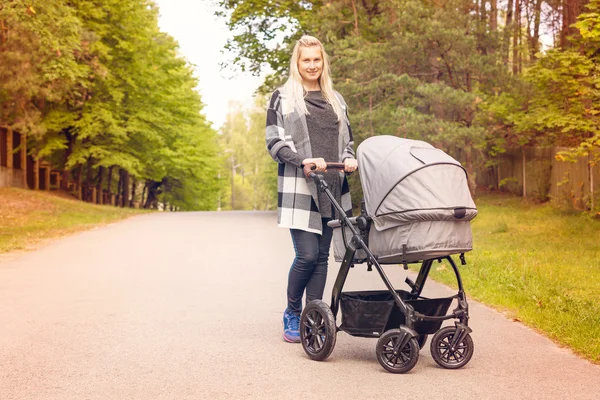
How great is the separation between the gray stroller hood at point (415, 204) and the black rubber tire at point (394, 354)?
485 millimetres

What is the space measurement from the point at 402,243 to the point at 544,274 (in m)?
5.41

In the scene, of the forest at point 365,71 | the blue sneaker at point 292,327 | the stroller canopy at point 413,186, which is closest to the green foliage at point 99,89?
the forest at point 365,71

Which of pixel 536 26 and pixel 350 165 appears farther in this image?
pixel 536 26

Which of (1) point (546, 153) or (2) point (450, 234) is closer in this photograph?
(2) point (450, 234)

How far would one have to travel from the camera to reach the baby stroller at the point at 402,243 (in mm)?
5031

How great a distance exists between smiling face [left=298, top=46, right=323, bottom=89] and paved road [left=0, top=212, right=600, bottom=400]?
2.02 metres

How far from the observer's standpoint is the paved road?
4898mm

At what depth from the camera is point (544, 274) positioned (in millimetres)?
9922

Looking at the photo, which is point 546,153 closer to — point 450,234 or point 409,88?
point 409,88

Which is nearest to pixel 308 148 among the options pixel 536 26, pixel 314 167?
pixel 314 167

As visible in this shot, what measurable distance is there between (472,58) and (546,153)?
5.49 metres

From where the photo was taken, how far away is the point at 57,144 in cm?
3375

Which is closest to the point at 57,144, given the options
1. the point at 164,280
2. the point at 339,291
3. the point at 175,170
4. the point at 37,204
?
the point at 37,204

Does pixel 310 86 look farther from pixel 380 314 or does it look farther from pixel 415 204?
pixel 380 314
